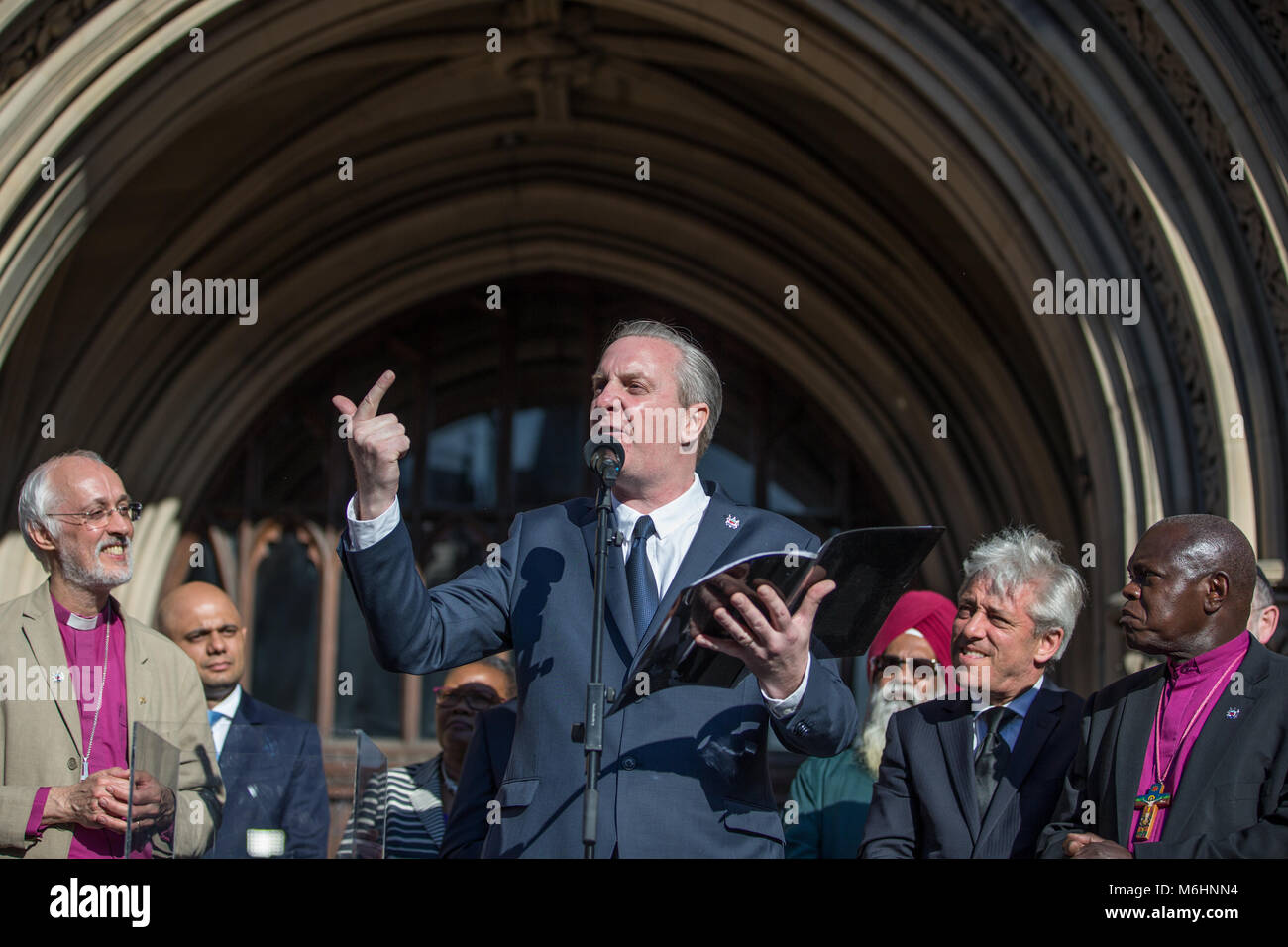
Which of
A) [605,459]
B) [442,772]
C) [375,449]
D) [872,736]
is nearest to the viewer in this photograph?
[375,449]

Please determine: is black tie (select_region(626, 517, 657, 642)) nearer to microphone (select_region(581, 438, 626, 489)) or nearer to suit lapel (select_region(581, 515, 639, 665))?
suit lapel (select_region(581, 515, 639, 665))

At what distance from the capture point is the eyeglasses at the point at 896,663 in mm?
4434

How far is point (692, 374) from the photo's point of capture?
117 inches

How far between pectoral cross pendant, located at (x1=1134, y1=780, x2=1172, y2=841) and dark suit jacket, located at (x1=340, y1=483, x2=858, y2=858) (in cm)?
57

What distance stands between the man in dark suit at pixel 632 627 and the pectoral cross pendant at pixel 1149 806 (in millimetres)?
568

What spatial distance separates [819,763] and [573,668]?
176 centimetres

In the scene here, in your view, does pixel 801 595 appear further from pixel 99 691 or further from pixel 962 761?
pixel 99 691

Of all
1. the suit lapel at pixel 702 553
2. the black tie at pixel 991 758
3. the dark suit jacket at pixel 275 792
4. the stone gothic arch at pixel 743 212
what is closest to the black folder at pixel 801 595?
the suit lapel at pixel 702 553

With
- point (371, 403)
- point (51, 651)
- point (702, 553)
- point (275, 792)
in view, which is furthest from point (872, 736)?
point (371, 403)

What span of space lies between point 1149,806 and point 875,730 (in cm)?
153

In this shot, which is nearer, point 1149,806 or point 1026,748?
point 1149,806

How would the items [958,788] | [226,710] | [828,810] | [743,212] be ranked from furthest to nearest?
[743,212] < [226,710] < [828,810] < [958,788]
